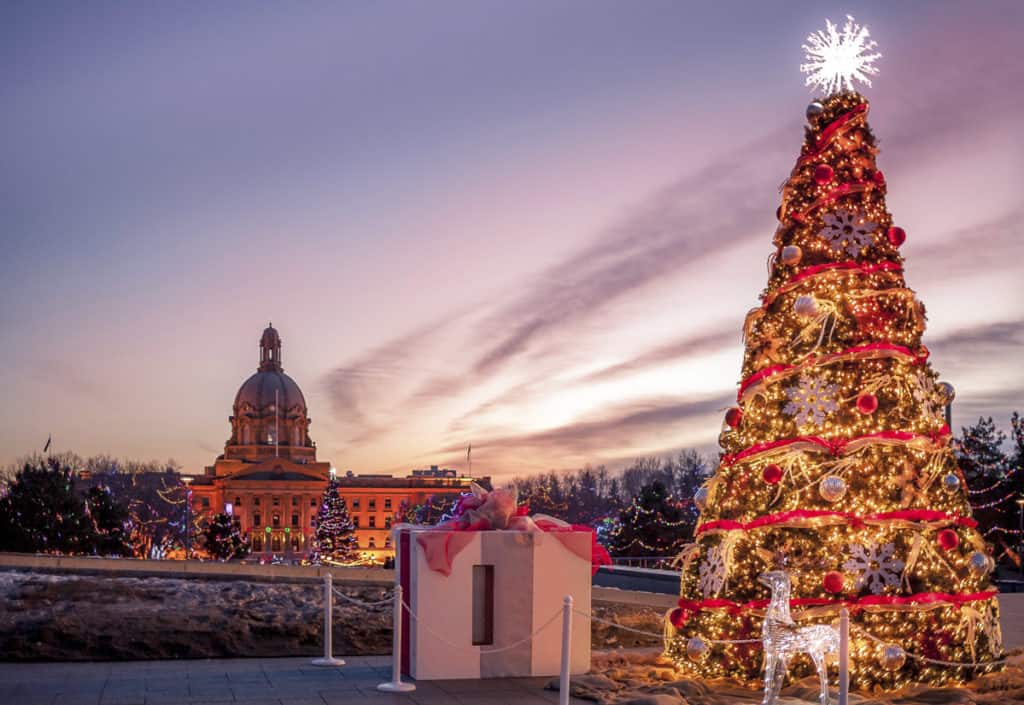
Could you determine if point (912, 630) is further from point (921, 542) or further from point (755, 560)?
point (755, 560)

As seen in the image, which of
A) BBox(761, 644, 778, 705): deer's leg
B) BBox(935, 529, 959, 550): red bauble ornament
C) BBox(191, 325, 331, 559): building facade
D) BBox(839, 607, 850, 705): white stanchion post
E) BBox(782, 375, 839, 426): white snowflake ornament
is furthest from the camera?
BBox(191, 325, 331, 559): building facade

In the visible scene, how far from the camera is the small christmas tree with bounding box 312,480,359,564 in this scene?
84.2 meters

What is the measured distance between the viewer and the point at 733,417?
13062 mm

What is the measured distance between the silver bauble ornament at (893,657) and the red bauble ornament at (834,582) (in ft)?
2.33

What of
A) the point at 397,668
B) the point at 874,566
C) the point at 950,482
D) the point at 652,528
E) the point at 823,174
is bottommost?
the point at 397,668

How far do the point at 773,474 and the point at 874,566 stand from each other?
1.36m

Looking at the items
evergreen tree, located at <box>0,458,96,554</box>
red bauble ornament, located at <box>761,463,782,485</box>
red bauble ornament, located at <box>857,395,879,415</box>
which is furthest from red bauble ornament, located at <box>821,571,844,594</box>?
evergreen tree, located at <box>0,458,96,554</box>

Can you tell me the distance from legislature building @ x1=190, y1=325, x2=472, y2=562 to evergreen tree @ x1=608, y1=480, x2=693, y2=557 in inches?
4532

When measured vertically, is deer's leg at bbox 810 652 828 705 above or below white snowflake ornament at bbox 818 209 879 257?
below

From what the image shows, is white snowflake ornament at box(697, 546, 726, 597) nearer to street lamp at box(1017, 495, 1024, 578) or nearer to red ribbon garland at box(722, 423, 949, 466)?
red ribbon garland at box(722, 423, 949, 466)

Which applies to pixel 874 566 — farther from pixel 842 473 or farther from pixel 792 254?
pixel 792 254

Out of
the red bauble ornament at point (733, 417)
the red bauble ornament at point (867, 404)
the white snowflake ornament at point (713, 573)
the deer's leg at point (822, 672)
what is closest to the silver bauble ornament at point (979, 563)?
the red bauble ornament at point (867, 404)

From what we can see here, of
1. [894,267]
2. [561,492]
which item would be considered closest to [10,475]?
[561,492]

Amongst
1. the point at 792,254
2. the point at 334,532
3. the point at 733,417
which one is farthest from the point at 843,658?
the point at 334,532
